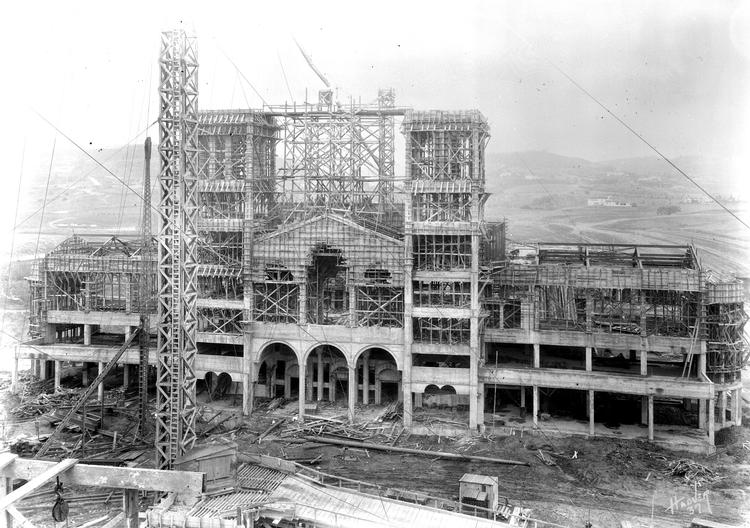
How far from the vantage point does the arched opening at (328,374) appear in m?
58.8

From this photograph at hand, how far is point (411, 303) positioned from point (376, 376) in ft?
28.9

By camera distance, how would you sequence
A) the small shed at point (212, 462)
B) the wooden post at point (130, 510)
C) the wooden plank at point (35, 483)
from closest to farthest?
the wooden plank at point (35, 483) → the wooden post at point (130, 510) → the small shed at point (212, 462)

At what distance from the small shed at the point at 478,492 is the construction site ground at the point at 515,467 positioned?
3.60 metres

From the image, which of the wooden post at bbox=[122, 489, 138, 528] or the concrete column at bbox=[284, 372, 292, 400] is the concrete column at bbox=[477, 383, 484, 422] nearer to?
the concrete column at bbox=[284, 372, 292, 400]

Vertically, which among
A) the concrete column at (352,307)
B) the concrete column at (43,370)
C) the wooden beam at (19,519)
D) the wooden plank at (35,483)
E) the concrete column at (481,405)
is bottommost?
the concrete column at (481,405)

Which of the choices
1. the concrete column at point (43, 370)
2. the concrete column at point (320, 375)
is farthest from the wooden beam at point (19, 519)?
the concrete column at point (43, 370)

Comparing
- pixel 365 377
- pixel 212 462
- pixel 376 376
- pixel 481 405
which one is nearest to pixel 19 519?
pixel 212 462

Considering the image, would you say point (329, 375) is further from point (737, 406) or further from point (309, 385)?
point (737, 406)

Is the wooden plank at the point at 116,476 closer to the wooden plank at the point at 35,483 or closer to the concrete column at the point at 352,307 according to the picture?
the wooden plank at the point at 35,483

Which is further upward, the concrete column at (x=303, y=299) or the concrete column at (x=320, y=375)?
the concrete column at (x=303, y=299)

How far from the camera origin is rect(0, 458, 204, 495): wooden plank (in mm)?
19672

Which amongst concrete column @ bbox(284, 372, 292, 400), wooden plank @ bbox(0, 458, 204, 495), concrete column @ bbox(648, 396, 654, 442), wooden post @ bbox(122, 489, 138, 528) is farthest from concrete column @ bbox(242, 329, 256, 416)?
wooden plank @ bbox(0, 458, 204, 495)

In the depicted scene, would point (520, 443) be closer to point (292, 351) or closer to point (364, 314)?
point (364, 314)

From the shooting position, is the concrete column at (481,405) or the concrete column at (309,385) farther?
the concrete column at (309,385)
